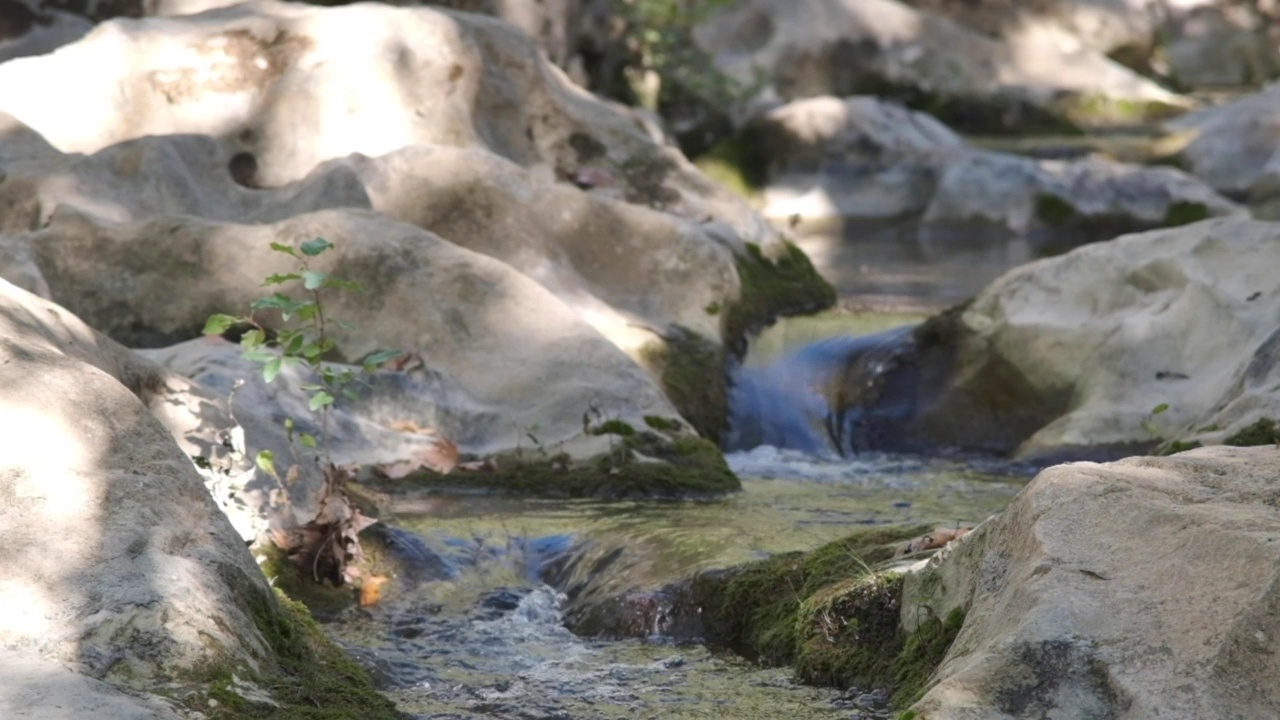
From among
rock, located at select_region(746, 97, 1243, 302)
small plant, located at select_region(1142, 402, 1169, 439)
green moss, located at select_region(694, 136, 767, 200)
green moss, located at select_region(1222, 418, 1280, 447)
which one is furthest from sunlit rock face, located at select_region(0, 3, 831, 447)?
green moss, located at select_region(694, 136, 767, 200)

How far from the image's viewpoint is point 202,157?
10.4 m

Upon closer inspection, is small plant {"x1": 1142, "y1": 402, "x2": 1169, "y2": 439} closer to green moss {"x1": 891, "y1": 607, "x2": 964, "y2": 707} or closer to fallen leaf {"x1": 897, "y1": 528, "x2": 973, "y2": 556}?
fallen leaf {"x1": 897, "y1": 528, "x2": 973, "y2": 556}

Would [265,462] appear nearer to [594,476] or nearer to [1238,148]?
[594,476]

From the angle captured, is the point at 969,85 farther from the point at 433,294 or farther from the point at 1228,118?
the point at 433,294

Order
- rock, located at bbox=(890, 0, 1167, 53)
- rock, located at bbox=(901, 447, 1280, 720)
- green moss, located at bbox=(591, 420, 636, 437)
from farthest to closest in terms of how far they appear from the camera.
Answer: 1. rock, located at bbox=(890, 0, 1167, 53)
2. green moss, located at bbox=(591, 420, 636, 437)
3. rock, located at bbox=(901, 447, 1280, 720)

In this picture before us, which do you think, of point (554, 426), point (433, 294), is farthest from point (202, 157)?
point (554, 426)

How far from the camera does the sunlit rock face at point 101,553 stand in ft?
11.4

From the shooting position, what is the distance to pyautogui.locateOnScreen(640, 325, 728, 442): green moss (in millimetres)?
9039

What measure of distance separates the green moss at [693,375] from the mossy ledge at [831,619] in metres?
3.64

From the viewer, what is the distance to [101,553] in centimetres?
370

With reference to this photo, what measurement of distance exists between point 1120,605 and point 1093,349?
597 cm

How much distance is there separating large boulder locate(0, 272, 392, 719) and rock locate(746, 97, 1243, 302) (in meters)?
12.1

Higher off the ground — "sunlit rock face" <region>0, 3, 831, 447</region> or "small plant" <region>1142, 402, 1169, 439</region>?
"small plant" <region>1142, 402, 1169, 439</region>

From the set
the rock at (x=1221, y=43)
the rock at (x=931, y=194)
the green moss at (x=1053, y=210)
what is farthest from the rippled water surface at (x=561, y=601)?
the rock at (x=1221, y=43)
